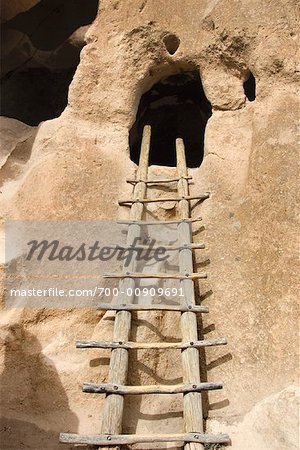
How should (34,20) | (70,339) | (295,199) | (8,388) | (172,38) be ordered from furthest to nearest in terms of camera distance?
1. (34,20)
2. (172,38)
3. (295,199)
4. (70,339)
5. (8,388)

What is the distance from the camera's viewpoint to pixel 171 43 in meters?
5.36

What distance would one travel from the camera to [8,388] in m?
3.15

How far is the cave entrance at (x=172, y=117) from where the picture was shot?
20.6 ft

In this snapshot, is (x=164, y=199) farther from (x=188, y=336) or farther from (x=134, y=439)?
(x=134, y=439)

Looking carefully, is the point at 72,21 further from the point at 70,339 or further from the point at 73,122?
the point at 70,339

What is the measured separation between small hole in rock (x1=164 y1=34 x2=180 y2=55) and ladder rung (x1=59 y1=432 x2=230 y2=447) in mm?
4273

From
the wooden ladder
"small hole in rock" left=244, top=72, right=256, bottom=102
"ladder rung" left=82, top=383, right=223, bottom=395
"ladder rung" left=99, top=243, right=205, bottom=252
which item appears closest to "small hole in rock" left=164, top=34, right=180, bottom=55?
"small hole in rock" left=244, top=72, right=256, bottom=102

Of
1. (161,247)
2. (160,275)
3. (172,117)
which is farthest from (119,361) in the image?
(172,117)

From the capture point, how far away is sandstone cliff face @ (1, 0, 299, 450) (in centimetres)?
305

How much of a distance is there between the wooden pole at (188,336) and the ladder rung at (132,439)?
5 cm

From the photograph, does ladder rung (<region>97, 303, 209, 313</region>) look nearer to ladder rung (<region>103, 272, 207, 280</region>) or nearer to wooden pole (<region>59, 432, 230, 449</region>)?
ladder rung (<region>103, 272, 207, 280</region>)

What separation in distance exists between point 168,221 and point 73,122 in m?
1.66

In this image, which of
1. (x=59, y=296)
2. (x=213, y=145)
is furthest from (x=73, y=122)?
(x=59, y=296)

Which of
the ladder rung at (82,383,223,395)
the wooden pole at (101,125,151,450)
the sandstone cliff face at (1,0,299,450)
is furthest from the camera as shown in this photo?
the sandstone cliff face at (1,0,299,450)
